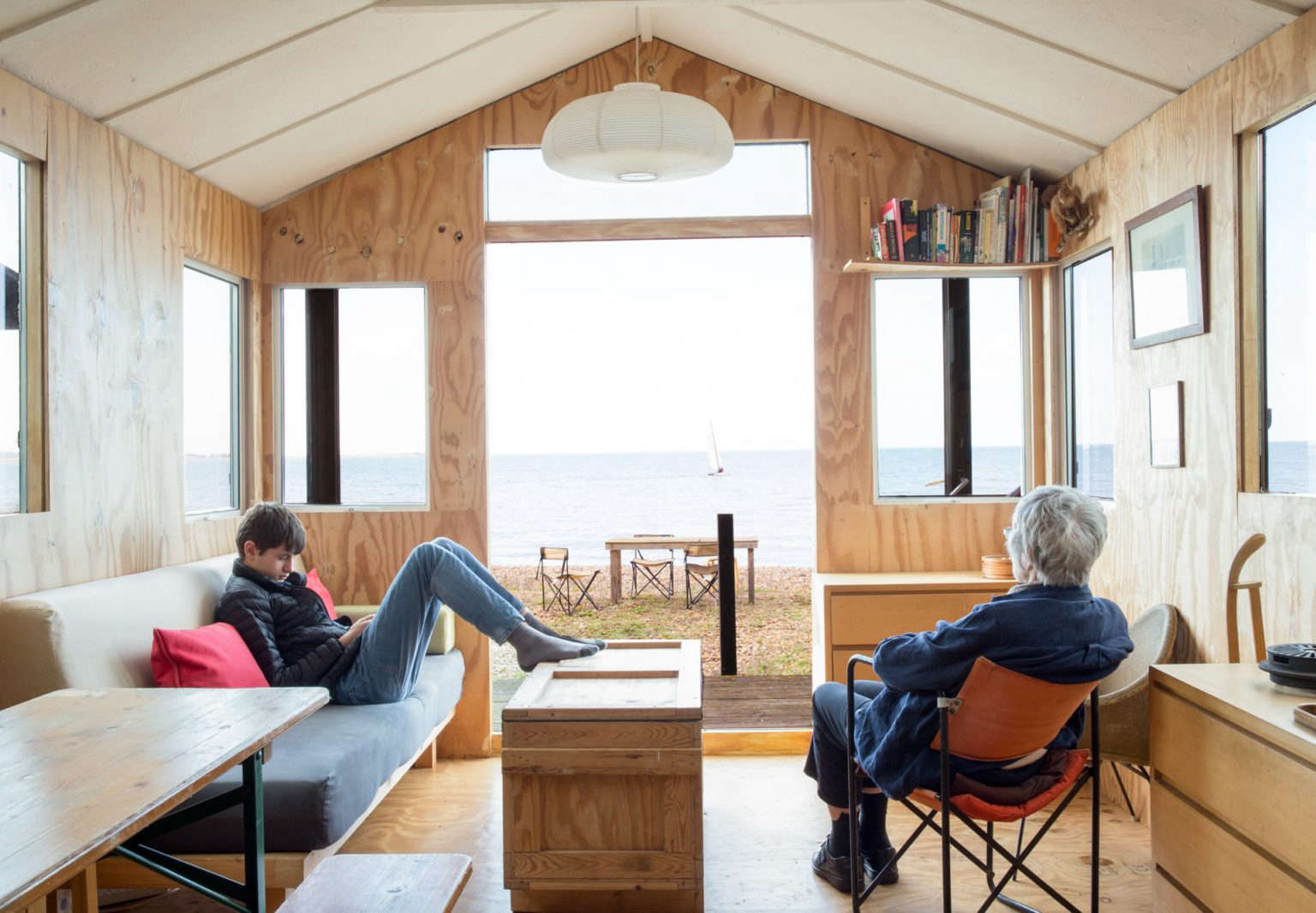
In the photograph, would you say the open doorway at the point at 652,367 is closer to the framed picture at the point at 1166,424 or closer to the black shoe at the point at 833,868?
the framed picture at the point at 1166,424

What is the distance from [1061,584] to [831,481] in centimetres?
211

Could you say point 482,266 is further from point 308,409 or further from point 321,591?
point 321,591

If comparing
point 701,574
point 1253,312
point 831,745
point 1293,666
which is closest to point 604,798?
point 831,745

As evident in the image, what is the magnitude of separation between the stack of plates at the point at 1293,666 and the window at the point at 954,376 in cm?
242

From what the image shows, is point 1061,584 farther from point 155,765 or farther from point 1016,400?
point 1016,400

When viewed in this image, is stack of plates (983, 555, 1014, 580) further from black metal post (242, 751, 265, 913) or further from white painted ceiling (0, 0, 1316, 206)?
black metal post (242, 751, 265, 913)

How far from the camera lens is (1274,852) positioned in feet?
6.52

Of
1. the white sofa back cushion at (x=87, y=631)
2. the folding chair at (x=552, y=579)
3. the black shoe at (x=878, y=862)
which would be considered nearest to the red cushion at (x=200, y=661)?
the white sofa back cushion at (x=87, y=631)

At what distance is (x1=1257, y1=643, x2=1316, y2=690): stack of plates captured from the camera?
2146 millimetres

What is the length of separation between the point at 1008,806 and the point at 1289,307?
5.08ft

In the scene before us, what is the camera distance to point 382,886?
1945 millimetres

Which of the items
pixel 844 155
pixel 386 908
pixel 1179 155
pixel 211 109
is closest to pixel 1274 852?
pixel 386 908

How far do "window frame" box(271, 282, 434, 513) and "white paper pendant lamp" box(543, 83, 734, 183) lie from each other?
1.62 m

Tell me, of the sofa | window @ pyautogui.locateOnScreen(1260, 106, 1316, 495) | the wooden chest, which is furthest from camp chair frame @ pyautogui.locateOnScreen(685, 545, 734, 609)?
window @ pyautogui.locateOnScreen(1260, 106, 1316, 495)
